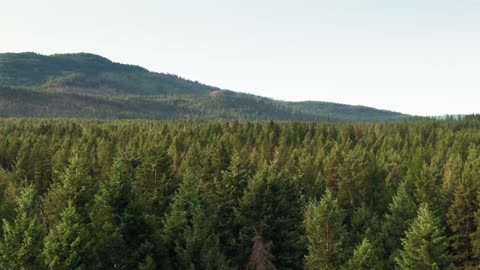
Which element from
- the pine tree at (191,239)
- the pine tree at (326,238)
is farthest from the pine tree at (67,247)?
the pine tree at (326,238)

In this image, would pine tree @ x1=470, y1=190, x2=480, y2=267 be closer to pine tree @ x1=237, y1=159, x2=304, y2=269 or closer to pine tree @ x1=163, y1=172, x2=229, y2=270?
pine tree @ x1=237, y1=159, x2=304, y2=269

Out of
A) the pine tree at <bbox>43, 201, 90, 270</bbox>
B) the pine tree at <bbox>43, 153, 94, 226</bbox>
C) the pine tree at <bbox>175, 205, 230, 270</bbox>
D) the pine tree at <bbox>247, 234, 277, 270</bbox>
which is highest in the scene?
the pine tree at <bbox>43, 153, 94, 226</bbox>

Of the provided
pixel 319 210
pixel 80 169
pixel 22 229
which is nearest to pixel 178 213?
pixel 80 169

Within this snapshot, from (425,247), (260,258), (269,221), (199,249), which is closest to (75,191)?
(199,249)

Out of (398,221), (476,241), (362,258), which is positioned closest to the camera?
(362,258)

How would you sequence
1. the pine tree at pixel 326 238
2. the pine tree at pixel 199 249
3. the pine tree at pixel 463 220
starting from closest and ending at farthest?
the pine tree at pixel 199 249
the pine tree at pixel 326 238
the pine tree at pixel 463 220

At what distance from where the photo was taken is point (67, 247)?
32.8 m

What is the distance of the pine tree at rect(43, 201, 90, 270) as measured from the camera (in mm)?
32188

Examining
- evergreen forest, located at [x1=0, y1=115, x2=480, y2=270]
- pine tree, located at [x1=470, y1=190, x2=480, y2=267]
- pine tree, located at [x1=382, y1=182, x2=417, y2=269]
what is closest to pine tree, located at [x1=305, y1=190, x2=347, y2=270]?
evergreen forest, located at [x1=0, y1=115, x2=480, y2=270]

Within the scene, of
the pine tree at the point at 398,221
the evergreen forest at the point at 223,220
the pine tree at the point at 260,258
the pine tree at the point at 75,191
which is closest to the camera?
the evergreen forest at the point at 223,220

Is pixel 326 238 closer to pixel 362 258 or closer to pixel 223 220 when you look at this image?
pixel 362 258

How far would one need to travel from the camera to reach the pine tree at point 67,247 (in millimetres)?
32188

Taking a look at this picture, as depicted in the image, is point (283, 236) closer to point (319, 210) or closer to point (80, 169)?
point (319, 210)

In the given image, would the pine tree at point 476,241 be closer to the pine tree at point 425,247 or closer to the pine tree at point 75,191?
the pine tree at point 425,247
